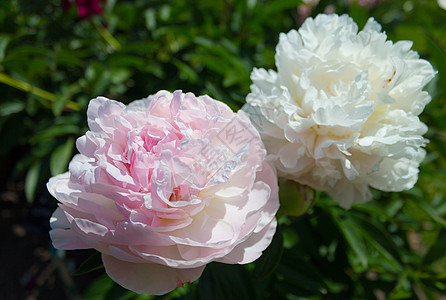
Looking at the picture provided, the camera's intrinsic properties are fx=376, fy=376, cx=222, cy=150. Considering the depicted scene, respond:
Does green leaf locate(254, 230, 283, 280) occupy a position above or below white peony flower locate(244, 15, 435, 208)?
below

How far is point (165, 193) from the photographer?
0.40m

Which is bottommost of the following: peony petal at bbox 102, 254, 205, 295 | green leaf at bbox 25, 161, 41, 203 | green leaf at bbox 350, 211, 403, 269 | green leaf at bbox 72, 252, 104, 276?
green leaf at bbox 25, 161, 41, 203

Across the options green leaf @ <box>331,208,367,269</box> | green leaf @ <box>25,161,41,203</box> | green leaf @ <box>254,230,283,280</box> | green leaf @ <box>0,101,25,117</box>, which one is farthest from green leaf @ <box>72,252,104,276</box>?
green leaf @ <box>0,101,25,117</box>

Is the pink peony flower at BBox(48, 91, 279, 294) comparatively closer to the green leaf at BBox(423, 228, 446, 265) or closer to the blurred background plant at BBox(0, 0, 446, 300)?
the blurred background plant at BBox(0, 0, 446, 300)

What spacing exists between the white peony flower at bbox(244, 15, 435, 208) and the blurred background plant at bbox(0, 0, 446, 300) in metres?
0.07

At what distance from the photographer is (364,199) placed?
56 centimetres

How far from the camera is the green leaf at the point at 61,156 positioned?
0.93 metres

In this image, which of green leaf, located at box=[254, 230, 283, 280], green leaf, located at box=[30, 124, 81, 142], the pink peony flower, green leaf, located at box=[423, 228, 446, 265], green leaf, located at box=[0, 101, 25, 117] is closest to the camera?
the pink peony flower

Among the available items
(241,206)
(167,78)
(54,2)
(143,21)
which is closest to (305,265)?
(241,206)

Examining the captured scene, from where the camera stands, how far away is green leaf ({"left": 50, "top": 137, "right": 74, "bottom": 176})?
36.8 inches

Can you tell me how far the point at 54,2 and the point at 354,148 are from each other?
116 centimetres

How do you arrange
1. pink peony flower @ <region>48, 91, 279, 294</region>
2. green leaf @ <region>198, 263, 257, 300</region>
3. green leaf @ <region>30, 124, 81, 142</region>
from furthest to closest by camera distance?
green leaf @ <region>30, 124, 81, 142</region> → green leaf @ <region>198, 263, 257, 300</region> → pink peony flower @ <region>48, 91, 279, 294</region>

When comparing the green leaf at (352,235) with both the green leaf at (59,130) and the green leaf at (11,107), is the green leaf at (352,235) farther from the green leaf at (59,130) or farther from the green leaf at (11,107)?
the green leaf at (11,107)

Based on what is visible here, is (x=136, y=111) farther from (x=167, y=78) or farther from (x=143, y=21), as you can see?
(x=143, y=21)
